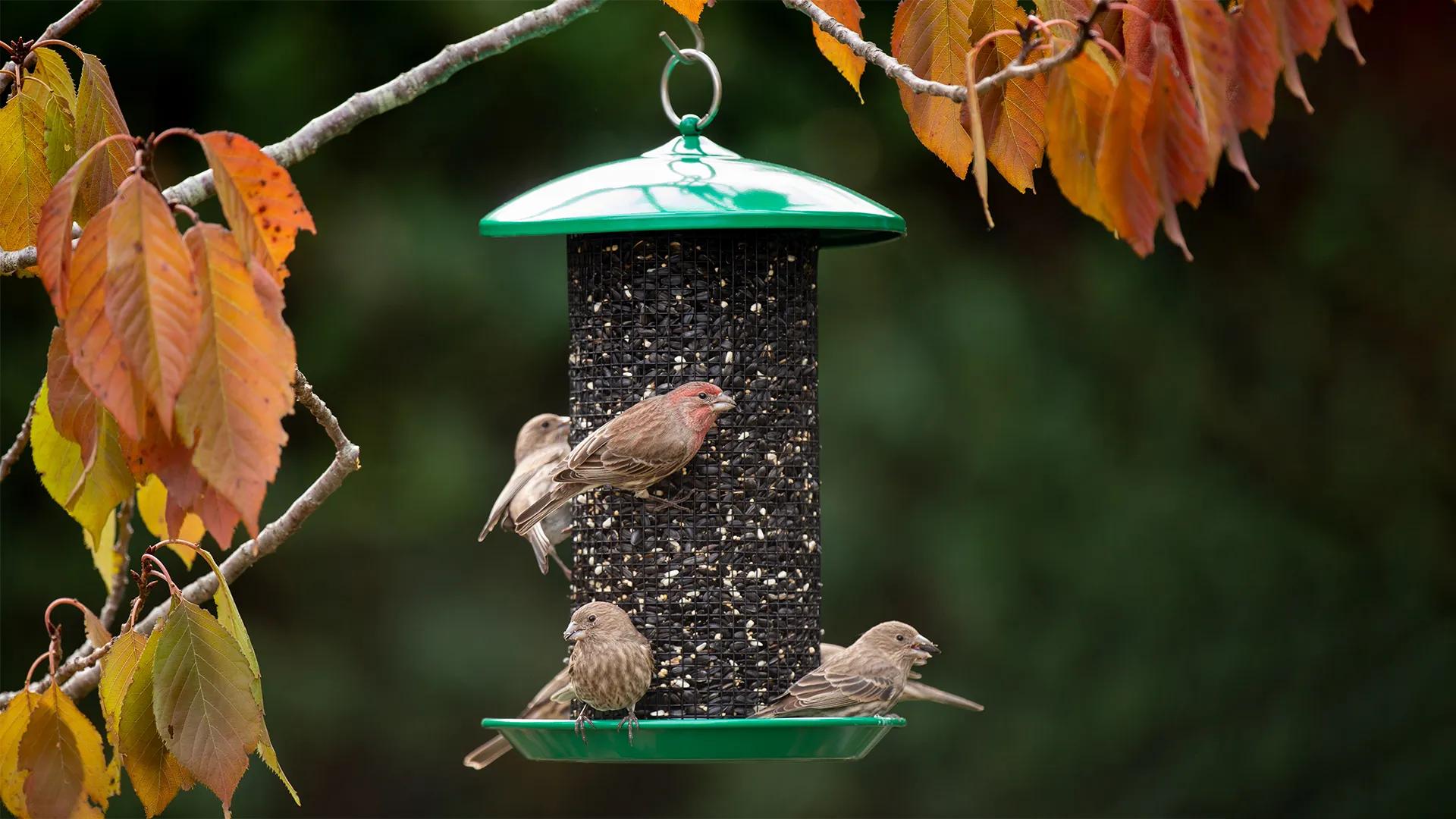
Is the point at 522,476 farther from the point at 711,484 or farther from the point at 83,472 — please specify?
the point at 83,472

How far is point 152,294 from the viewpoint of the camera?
7.43 ft

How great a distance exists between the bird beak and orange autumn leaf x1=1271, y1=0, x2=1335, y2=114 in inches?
101

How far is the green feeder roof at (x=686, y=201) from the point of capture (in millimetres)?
4195

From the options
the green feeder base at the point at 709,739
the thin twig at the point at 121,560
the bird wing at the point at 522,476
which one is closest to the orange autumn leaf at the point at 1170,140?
the green feeder base at the point at 709,739

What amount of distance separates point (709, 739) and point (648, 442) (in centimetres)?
76

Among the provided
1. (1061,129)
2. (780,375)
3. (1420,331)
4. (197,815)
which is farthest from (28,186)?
(1420,331)

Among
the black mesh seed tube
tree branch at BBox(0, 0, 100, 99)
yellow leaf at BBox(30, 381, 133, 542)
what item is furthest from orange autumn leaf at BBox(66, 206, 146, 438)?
the black mesh seed tube

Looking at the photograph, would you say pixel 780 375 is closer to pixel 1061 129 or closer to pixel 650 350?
pixel 650 350

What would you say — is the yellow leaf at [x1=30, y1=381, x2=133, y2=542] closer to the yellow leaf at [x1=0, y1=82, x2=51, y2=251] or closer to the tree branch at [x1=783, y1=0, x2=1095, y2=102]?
the yellow leaf at [x1=0, y1=82, x2=51, y2=251]

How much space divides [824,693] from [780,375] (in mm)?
865

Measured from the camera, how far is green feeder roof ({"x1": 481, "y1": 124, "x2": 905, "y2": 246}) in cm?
420

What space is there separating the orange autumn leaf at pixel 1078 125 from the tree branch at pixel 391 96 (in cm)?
119

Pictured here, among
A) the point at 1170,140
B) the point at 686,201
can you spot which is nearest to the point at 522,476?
the point at 686,201

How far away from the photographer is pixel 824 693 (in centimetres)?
453
